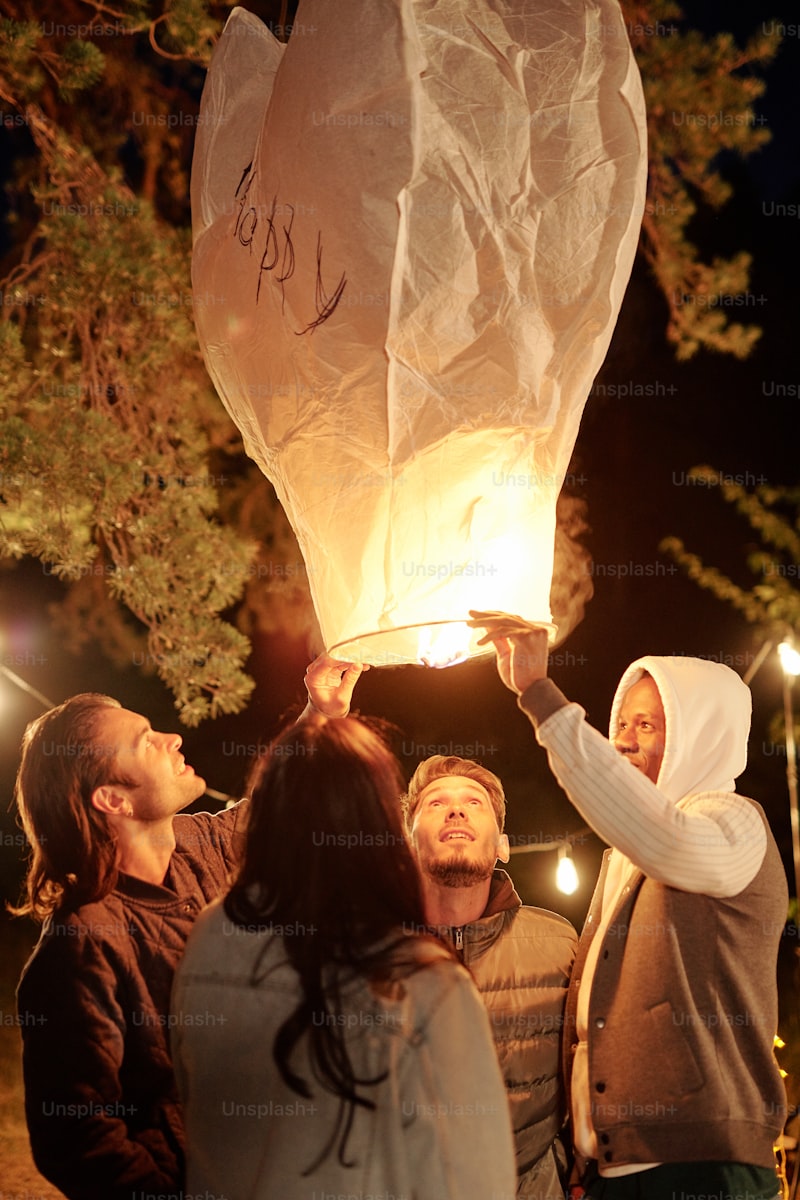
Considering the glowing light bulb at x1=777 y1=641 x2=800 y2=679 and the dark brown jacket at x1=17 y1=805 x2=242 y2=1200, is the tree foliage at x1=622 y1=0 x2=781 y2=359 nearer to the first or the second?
the glowing light bulb at x1=777 y1=641 x2=800 y2=679

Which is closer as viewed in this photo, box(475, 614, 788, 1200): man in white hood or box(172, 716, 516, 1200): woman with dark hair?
box(172, 716, 516, 1200): woman with dark hair

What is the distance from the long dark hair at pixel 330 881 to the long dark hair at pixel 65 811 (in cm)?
84

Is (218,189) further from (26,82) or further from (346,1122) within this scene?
(26,82)

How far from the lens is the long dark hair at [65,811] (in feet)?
8.79

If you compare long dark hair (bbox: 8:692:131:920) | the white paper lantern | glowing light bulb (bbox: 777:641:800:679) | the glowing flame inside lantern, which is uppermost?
the white paper lantern

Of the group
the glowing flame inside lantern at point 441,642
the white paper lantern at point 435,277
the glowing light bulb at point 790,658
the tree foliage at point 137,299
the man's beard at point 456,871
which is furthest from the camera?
the glowing light bulb at point 790,658

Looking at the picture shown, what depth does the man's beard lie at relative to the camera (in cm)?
289

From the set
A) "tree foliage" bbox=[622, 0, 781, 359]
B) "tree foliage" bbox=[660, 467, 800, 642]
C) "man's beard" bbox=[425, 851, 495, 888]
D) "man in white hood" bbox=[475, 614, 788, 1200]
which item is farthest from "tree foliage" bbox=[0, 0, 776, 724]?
"tree foliage" bbox=[660, 467, 800, 642]

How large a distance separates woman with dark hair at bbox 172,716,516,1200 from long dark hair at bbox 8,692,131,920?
2.66 feet

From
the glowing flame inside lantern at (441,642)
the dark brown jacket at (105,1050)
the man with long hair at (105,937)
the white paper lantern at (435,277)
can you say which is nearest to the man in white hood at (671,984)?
the glowing flame inside lantern at (441,642)

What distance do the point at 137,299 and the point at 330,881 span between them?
136 inches

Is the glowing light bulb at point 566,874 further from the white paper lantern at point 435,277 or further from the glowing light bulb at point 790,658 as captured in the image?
the white paper lantern at point 435,277

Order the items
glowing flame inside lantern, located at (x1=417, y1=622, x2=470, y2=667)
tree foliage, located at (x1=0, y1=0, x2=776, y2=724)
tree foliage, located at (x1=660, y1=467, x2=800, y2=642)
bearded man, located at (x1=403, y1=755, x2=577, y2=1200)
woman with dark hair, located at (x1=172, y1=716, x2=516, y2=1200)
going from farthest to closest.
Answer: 1. tree foliage, located at (x1=660, y1=467, x2=800, y2=642)
2. tree foliage, located at (x1=0, y1=0, x2=776, y2=724)
3. bearded man, located at (x1=403, y1=755, x2=577, y2=1200)
4. glowing flame inside lantern, located at (x1=417, y1=622, x2=470, y2=667)
5. woman with dark hair, located at (x1=172, y1=716, x2=516, y2=1200)

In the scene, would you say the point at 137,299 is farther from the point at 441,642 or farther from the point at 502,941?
the point at 502,941
